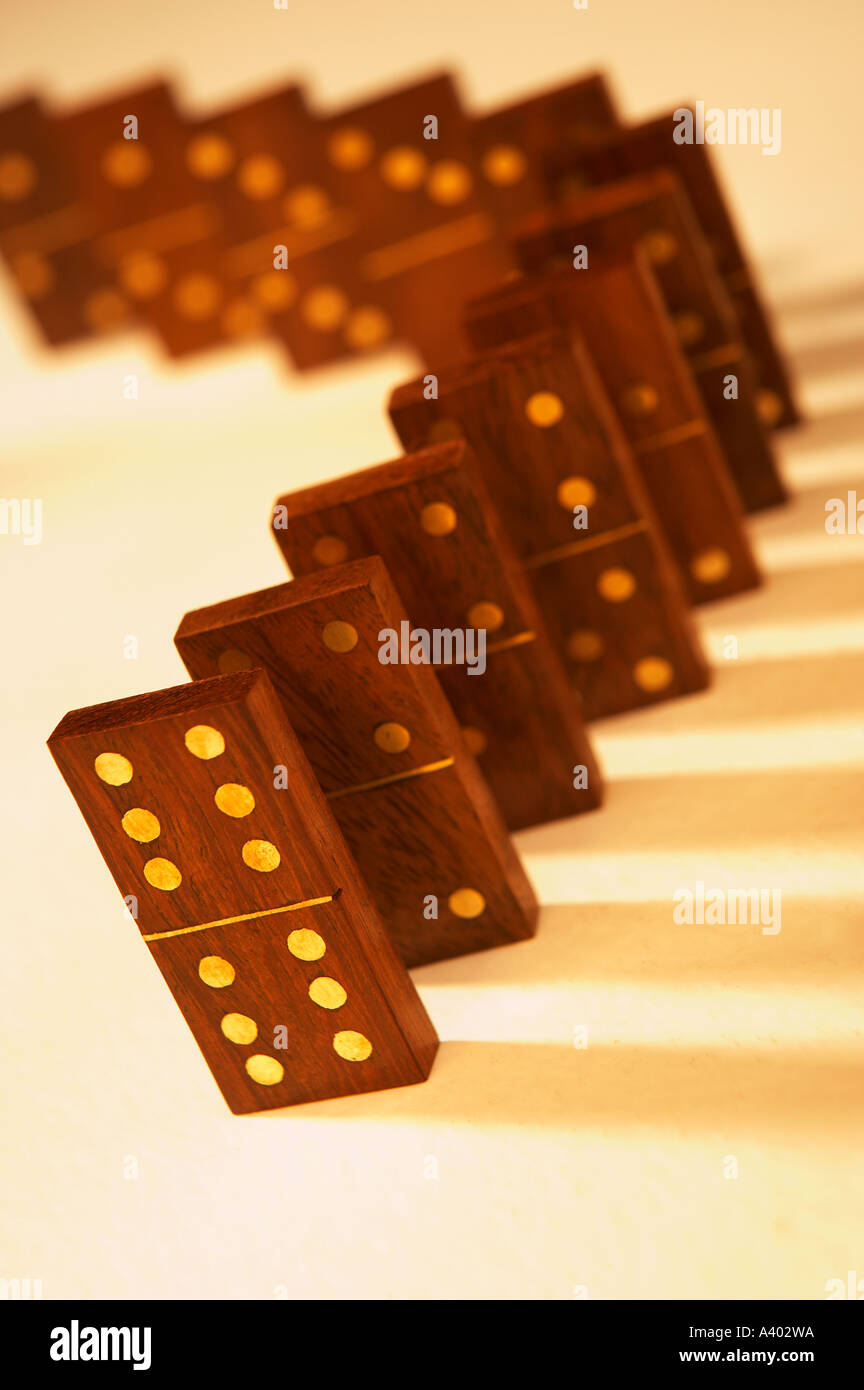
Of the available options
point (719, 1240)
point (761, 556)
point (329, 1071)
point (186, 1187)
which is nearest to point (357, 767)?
point (329, 1071)

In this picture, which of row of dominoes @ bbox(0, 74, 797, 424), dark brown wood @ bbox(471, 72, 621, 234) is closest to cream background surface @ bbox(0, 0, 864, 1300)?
row of dominoes @ bbox(0, 74, 797, 424)

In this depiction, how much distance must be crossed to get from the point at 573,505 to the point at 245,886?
766 mm

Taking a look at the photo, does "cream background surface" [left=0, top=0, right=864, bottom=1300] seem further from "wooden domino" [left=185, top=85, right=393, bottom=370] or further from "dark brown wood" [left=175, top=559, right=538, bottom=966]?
"wooden domino" [left=185, top=85, right=393, bottom=370]

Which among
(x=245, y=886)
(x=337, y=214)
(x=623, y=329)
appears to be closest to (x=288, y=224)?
(x=337, y=214)

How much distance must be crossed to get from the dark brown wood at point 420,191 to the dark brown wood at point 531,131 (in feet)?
0.55

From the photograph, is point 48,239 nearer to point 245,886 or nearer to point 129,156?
point 129,156

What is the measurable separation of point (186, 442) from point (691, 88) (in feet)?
7.61

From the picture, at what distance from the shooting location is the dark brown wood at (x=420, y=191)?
12.6 ft

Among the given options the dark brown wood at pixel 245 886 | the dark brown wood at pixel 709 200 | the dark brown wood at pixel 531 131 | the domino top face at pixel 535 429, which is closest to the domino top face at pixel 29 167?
the dark brown wood at pixel 531 131

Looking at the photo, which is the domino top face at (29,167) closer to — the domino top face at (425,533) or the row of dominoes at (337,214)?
the row of dominoes at (337,214)

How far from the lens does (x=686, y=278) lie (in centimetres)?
248

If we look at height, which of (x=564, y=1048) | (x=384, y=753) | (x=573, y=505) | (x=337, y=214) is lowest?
(x=564, y=1048)

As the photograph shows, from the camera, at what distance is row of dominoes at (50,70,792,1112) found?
5.03ft

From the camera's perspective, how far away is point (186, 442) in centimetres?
440
